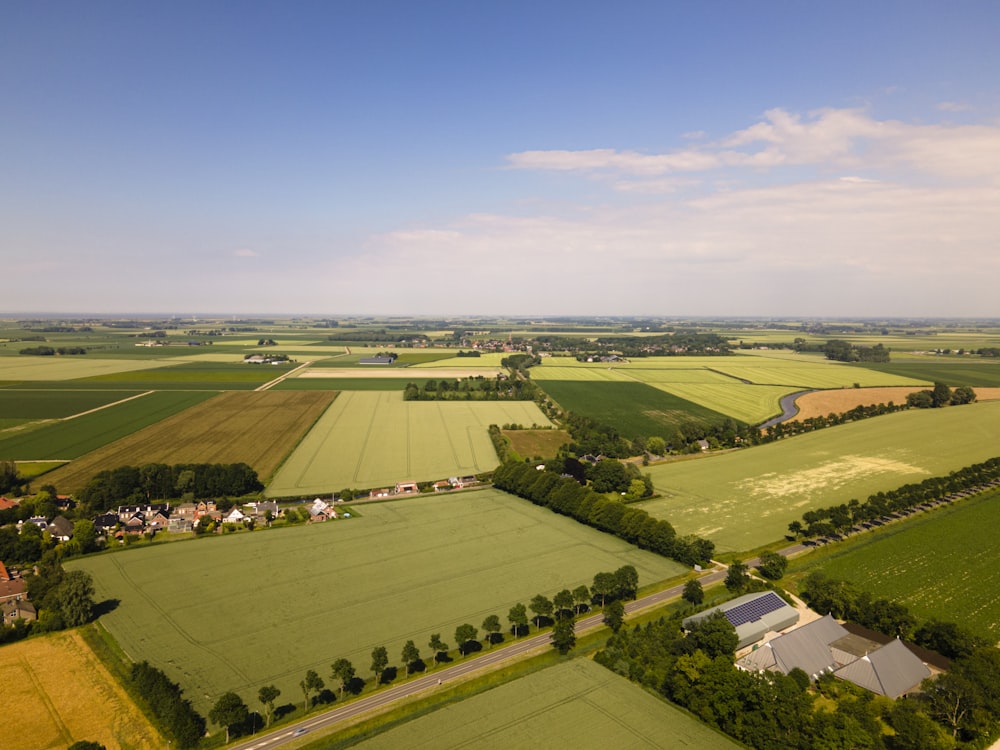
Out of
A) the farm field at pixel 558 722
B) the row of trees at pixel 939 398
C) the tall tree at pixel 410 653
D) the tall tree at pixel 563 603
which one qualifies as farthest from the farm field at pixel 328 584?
the row of trees at pixel 939 398

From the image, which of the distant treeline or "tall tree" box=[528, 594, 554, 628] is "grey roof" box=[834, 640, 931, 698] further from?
the distant treeline

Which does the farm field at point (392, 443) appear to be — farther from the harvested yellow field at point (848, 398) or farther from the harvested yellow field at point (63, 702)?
the harvested yellow field at point (848, 398)

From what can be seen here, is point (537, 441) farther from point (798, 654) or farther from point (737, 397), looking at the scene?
point (737, 397)

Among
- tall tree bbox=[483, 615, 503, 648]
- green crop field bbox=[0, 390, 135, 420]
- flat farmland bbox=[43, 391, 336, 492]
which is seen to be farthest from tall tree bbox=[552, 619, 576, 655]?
green crop field bbox=[0, 390, 135, 420]

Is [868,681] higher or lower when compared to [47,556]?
lower

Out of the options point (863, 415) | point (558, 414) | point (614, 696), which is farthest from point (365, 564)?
point (863, 415)

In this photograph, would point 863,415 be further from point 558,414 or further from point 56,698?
point 56,698
